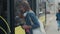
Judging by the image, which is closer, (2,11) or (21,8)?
(2,11)

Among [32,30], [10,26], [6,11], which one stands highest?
[6,11]

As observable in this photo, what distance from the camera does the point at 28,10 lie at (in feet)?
12.1

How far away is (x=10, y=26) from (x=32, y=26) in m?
0.72

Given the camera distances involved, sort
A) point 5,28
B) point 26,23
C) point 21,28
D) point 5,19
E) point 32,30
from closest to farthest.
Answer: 1. point 5,28
2. point 5,19
3. point 21,28
4. point 26,23
5. point 32,30

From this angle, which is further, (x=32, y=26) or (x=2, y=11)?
(x=32, y=26)

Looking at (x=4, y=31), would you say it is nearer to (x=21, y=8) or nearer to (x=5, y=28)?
(x=5, y=28)

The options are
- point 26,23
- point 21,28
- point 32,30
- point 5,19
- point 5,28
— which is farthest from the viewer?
point 32,30

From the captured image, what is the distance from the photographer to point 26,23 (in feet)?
11.4

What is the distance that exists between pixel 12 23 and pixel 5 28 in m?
0.31

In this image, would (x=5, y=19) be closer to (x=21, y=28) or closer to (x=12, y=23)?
(x=12, y=23)

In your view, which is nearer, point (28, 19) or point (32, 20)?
point (28, 19)

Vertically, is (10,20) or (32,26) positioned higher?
(10,20)

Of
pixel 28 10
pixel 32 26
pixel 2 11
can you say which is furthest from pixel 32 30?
pixel 2 11

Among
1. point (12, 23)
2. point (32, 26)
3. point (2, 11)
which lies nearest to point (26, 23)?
point (32, 26)
